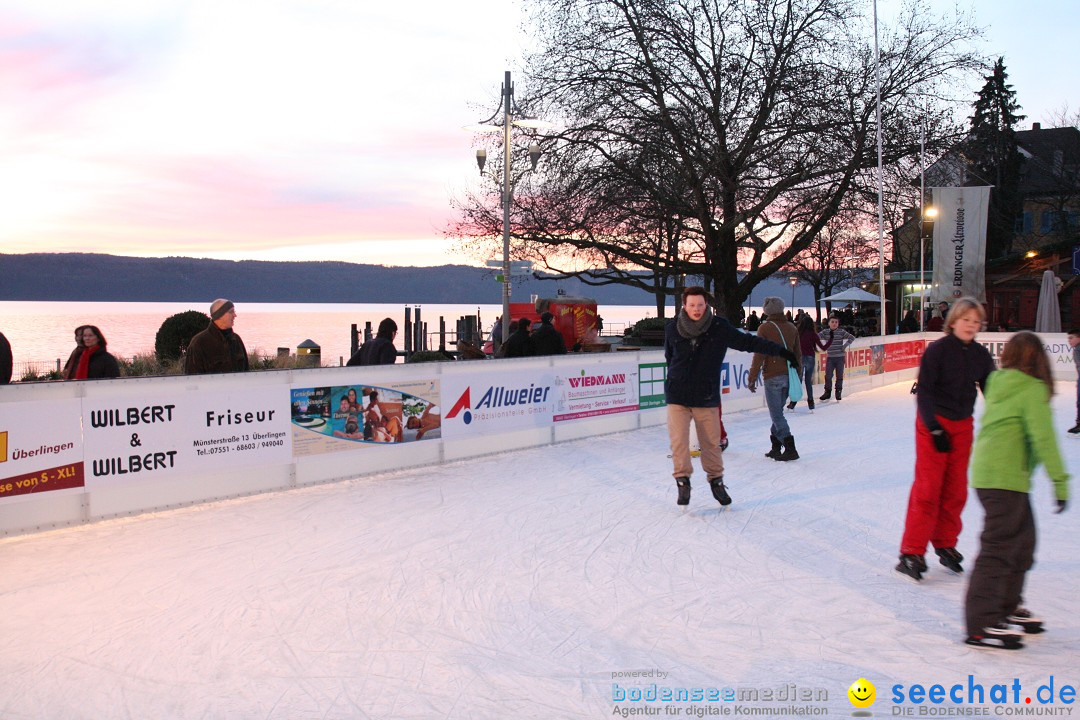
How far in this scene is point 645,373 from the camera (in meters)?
12.8

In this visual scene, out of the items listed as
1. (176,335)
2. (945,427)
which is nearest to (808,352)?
(945,427)

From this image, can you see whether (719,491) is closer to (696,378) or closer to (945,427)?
(696,378)

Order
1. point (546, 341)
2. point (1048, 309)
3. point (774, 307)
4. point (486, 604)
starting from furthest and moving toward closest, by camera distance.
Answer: point (1048, 309) → point (546, 341) → point (774, 307) → point (486, 604)

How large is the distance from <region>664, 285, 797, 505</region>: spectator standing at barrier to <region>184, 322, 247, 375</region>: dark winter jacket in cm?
375

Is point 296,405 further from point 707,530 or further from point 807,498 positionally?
point 807,498

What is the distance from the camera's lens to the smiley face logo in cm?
354

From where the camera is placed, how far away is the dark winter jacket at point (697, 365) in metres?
6.96

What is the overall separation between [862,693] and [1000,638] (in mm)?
899

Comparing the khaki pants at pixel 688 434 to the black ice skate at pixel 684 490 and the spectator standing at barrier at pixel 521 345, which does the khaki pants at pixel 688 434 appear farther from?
the spectator standing at barrier at pixel 521 345

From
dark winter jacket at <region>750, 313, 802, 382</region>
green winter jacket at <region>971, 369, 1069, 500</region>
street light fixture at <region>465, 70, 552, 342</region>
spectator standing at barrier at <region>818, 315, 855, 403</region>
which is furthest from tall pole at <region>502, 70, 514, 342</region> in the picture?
green winter jacket at <region>971, 369, 1069, 500</region>

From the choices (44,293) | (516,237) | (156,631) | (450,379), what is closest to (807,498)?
(450,379)

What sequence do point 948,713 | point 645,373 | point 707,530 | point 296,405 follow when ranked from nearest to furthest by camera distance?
point 948,713, point 707,530, point 296,405, point 645,373

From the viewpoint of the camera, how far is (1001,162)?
50312 mm

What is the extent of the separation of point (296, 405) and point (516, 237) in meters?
14.5
